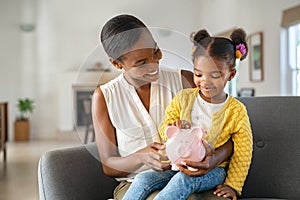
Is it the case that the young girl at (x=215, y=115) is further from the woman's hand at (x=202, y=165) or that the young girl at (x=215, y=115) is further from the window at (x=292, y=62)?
the window at (x=292, y=62)

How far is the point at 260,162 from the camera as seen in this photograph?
5.22 ft

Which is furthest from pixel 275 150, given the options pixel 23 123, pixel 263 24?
pixel 23 123

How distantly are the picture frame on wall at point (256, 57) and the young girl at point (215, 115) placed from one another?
4256mm

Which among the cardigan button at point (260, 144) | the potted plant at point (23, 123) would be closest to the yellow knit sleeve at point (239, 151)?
the cardigan button at point (260, 144)

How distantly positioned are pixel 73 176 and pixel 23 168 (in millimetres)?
3507

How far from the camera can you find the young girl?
1147 millimetres

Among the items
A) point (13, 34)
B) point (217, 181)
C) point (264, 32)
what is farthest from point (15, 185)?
point (13, 34)

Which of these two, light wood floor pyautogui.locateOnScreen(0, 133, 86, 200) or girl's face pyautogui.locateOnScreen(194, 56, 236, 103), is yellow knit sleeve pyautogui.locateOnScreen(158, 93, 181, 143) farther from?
light wood floor pyautogui.locateOnScreen(0, 133, 86, 200)

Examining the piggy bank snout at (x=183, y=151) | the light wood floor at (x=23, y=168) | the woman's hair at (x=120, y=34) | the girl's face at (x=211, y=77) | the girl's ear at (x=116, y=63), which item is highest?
the woman's hair at (x=120, y=34)

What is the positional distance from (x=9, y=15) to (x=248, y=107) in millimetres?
6910

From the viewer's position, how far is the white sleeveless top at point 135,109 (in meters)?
1.23

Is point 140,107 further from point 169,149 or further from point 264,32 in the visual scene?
point 264,32

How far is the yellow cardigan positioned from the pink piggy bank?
9cm

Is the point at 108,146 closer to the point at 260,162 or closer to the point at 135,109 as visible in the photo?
the point at 135,109
